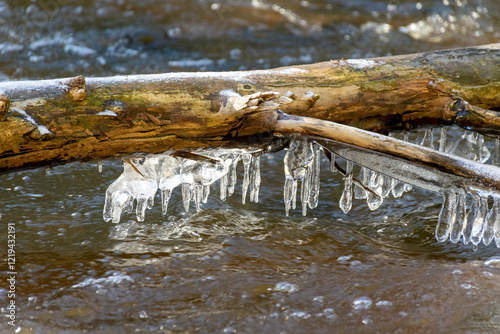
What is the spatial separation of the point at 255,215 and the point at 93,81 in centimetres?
140

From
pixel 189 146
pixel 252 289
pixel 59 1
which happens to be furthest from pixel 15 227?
pixel 59 1

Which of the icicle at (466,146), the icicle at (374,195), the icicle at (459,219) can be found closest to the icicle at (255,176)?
the icicle at (374,195)

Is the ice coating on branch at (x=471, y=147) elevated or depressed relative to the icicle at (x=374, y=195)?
elevated

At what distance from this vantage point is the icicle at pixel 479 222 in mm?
2779

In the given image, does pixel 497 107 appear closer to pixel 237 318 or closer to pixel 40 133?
pixel 237 318

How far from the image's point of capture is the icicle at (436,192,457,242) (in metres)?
2.81

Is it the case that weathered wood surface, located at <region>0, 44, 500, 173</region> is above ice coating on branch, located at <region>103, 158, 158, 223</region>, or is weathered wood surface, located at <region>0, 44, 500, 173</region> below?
above

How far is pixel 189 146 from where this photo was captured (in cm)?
278

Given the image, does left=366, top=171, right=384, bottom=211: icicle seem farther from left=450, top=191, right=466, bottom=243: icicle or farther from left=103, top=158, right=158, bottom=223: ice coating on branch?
left=103, top=158, right=158, bottom=223: ice coating on branch

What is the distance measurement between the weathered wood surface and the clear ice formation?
0.19 m

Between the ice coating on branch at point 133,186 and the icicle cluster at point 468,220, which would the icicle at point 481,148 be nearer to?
the icicle cluster at point 468,220

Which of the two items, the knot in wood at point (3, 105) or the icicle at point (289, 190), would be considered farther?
the icicle at point (289, 190)

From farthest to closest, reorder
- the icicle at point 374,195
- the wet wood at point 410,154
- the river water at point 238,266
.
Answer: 1. the icicle at point 374,195
2. the wet wood at point 410,154
3. the river water at point 238,266

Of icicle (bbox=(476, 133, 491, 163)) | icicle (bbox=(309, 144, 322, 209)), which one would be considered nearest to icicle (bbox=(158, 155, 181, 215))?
icicle (bbox=(309, 144, 322, 209))
